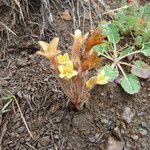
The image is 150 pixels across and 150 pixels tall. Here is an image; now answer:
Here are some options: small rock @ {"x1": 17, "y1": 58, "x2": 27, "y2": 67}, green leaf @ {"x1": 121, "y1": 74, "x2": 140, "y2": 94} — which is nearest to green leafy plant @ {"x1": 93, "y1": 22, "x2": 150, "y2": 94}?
green leaf @ {"x1": 121, "y1": 74, "x2": 140, "y2": 94}

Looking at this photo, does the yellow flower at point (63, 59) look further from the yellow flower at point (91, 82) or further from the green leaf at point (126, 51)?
the green leaf at point (126, 51)

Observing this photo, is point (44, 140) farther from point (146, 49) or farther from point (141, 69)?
point (146, 49)

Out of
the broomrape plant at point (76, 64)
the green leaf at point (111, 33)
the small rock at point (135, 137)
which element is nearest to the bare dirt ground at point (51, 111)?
the small rock at point (135, 137)

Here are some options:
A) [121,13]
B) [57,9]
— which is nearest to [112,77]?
[121,13]

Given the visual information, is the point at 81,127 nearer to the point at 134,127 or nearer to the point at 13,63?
the point at 134,127

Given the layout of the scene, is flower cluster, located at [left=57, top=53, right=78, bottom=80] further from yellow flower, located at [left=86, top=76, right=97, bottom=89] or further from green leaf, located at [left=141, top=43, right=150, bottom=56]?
green leaf, located at [left=141, top=43, right=150, bottom=56]

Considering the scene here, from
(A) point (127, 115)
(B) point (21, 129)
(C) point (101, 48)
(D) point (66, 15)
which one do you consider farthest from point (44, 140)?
(D) point (66, 15)
